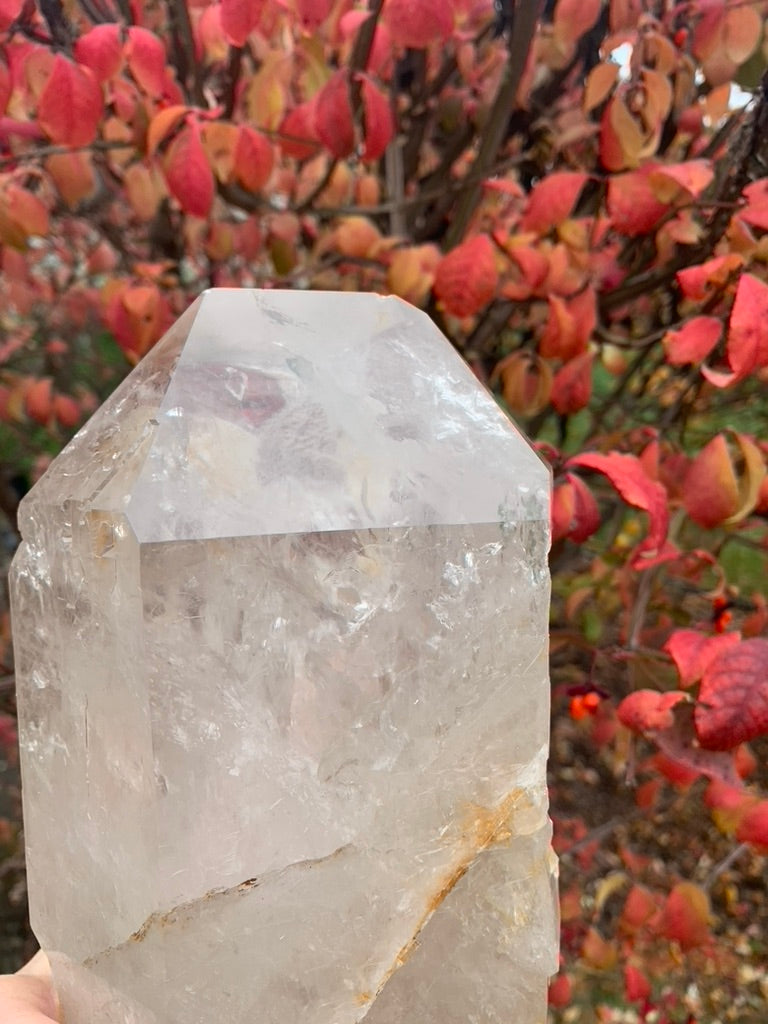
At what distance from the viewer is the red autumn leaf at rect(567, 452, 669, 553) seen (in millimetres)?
875

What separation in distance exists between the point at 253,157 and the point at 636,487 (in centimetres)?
68

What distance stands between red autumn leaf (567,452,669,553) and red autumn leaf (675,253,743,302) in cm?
25

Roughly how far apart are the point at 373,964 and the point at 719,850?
1.74m

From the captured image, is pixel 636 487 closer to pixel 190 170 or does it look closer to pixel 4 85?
pixel 190 170

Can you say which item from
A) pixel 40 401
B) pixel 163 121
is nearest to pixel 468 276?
pixel 163 121

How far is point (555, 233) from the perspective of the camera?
1356 millimetres

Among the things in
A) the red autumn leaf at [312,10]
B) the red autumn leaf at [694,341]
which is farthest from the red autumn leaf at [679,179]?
the red autumn leaf at [312,10]

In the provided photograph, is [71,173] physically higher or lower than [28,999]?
higher

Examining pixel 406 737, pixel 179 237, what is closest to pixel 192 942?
pixel 406 737

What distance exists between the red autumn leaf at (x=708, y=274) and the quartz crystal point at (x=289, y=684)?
0.43m

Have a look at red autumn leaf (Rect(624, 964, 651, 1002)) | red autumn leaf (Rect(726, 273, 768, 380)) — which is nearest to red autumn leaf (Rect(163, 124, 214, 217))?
red autumn leaf (Rect(726, 273, 768, 380))

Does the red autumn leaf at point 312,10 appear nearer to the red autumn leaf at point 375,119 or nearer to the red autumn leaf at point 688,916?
the red autumn leaf at point 375,119

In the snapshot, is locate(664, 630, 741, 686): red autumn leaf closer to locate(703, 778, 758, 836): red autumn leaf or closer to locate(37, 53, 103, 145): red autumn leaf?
locate(703, 778, 758, 836): red autumn leaf

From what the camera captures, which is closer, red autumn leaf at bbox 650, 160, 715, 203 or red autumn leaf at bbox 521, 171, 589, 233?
red autumn leaf at bbox 650, 160, 715, 203
